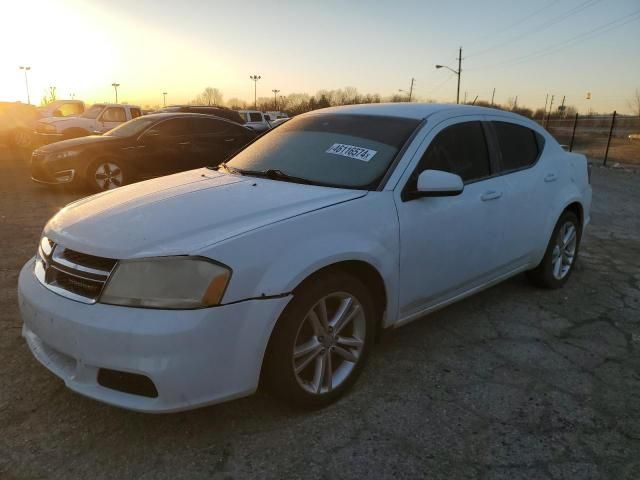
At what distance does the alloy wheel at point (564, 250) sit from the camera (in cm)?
446

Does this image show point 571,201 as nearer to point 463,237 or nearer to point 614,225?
point 463,237

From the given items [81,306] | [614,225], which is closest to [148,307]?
[81,306]

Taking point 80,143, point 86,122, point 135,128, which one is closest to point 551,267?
point 135,128

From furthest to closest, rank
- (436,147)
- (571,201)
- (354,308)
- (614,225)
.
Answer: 1. (614,225)
2. (571,201)
3. (436,147)
4. (354,308)

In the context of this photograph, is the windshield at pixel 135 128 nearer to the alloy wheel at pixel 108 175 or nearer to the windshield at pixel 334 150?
the alloy wheel at pixel 108 175

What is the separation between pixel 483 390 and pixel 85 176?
8.40 meters

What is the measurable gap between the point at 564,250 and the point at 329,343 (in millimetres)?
2928

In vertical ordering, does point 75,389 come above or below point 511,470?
above

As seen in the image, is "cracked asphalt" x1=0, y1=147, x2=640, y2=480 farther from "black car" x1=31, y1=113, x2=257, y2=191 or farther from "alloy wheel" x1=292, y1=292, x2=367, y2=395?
"black car" x1=31, y1=113, x2=257, y2=191

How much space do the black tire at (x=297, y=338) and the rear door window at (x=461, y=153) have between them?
91 centimetres

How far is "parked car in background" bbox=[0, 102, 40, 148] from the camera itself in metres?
17.7

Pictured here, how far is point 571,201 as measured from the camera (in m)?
4.42

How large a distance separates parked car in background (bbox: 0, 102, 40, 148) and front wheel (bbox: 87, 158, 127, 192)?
1039 centimetres

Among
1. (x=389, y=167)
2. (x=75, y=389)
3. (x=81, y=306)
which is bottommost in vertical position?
(x=75, y=389)
